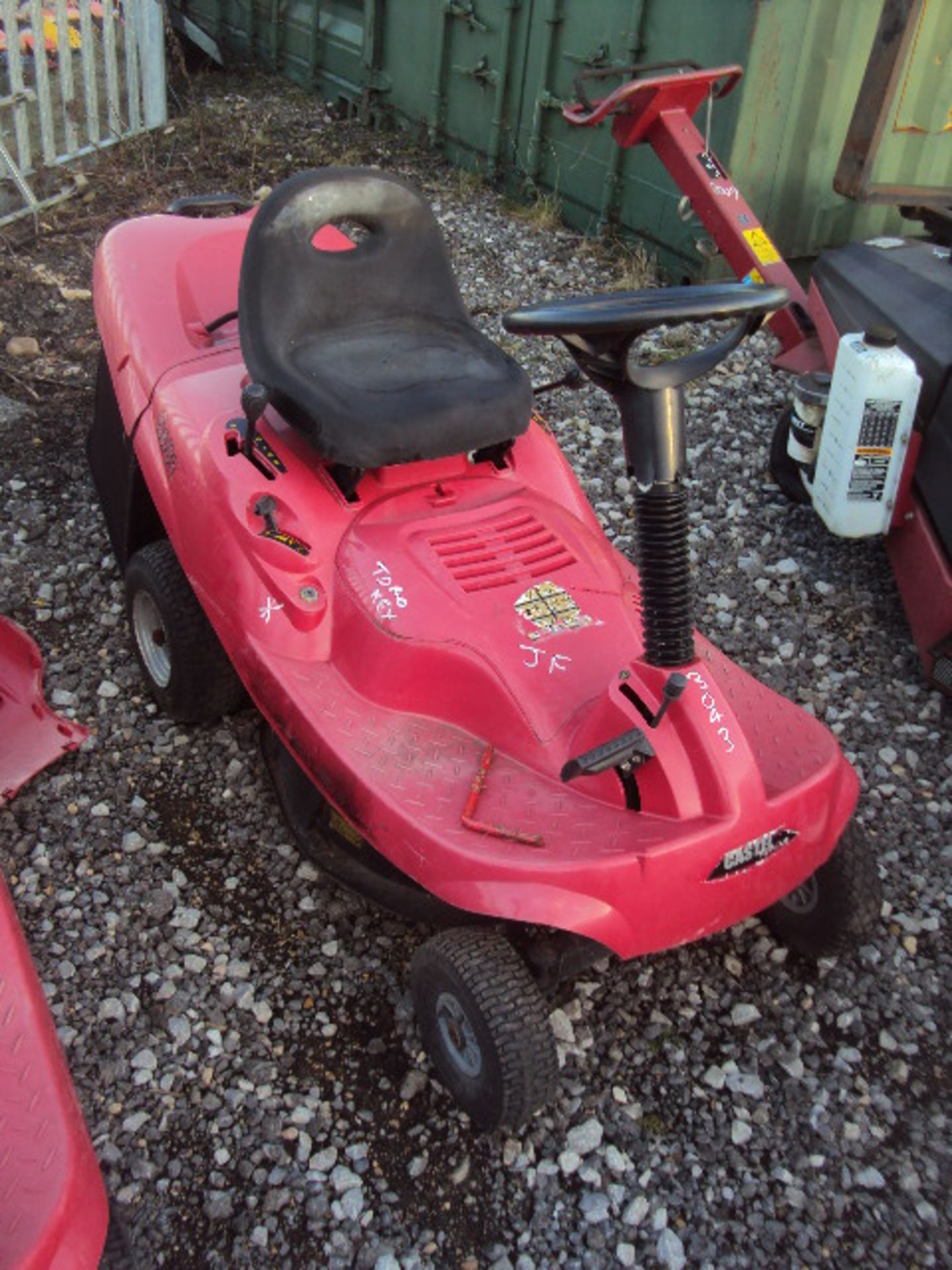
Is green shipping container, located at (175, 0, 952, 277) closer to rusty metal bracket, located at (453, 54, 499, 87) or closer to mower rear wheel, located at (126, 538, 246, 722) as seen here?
rusty metal bracket, located at (453, 54, 499, 87)

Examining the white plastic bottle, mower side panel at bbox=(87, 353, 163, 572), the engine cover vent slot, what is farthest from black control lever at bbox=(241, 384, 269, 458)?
the white plastic bottle

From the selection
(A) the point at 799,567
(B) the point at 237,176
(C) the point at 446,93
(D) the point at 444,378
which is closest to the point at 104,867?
(D) the point at 444,378

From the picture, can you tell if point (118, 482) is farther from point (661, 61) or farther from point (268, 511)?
point (661, 61)

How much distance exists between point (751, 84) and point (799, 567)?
2.05 meters

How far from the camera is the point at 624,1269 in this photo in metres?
2.04

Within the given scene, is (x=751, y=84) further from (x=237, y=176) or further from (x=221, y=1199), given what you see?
(x=221, y=1199)

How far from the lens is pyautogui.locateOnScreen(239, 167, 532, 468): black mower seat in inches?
95.7

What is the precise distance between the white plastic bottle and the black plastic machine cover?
0.18 feet

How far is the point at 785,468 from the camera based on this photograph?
3.99 metres

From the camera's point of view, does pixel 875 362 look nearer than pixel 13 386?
Yes

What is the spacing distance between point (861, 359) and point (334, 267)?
4.65 ft

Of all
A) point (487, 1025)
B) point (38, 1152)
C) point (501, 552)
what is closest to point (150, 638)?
point (501, 552)

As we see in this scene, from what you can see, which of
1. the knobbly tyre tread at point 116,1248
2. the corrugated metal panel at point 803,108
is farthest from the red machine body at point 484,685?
the corrugated metal panel at point 803,108

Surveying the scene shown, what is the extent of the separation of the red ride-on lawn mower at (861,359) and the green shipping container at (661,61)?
0.28 meters
